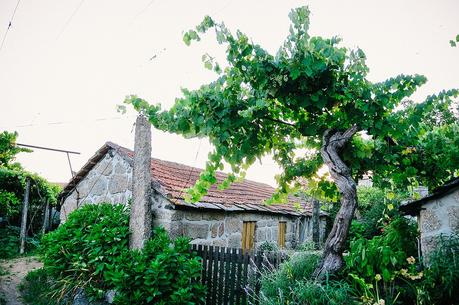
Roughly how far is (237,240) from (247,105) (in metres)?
4.94

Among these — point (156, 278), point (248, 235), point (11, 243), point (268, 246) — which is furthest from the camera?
point (11, 243)

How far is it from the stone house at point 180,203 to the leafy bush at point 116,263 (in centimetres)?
59

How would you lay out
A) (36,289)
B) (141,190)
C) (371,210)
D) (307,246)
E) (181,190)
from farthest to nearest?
1. (371,210)
2. (307,246)
3. (181,190)
4. (36,289)
5. (141,190)

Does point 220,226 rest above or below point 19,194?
below

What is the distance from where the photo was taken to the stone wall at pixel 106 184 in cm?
717

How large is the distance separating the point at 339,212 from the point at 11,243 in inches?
478

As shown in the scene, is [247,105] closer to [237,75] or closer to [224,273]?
[237,75]

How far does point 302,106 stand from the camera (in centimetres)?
372

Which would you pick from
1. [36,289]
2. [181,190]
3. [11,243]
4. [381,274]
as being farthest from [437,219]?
[11,243]

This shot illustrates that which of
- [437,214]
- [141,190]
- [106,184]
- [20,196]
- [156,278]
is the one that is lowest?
[156,278]

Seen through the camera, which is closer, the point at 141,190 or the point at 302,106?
the point at 302,106

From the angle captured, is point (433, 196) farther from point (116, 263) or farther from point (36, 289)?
point (36, 289)

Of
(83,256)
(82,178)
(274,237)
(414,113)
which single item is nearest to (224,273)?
(83,256)

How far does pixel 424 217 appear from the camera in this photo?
435 centimetres
